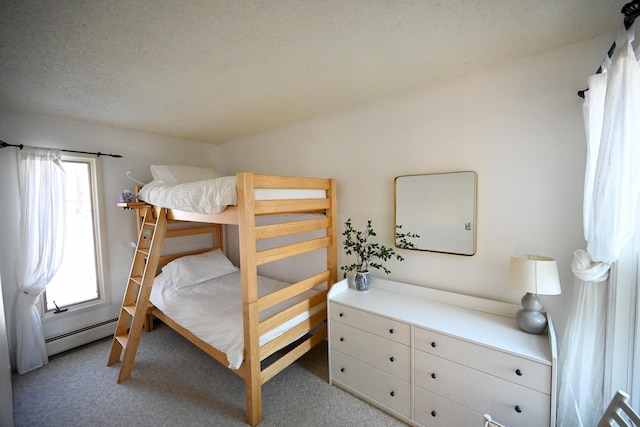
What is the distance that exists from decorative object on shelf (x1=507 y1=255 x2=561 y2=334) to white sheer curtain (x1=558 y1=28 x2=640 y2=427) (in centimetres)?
11

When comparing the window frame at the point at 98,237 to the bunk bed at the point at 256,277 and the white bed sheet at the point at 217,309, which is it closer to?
the bunk bed at the point at 256,277

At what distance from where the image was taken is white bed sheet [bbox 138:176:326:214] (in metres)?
1.71

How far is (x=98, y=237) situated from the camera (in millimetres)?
2809

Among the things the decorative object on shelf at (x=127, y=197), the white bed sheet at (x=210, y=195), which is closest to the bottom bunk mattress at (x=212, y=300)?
the decorative object on shelf at (x=127, y=197)

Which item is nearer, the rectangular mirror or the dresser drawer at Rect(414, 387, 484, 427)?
the dresser drawer at Rect(414, 387, 484, 427)

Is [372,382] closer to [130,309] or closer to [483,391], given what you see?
[483,391]

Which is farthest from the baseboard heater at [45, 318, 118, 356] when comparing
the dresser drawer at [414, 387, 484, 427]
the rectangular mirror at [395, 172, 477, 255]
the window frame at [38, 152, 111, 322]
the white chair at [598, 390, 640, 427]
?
the white chair at [598, 390, 640, 427]

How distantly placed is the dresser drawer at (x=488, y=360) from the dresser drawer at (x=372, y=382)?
14.6 inches

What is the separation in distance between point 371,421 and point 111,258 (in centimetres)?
322

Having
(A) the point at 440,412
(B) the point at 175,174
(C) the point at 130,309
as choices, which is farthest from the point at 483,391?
(B) the point at 175,174

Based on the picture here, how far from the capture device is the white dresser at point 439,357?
1282 mm

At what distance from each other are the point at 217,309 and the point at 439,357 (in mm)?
1865

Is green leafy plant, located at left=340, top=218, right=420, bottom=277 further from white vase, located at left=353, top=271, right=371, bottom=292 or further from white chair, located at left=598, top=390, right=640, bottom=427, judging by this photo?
white chair, located at left=598, top=390, right=640, bottom=427

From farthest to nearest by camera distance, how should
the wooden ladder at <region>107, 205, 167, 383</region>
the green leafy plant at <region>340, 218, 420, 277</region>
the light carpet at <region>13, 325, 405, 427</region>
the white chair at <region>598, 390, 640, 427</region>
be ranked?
1. the wooden ladder at <region>107, 205, 167, 383</region>
2. the green leafy plant at <region>340, 218, 420, 277</region>
3. the light carpet at <region>13, 325, 405, 427</region>
4. the white chair at <region>598, 390, 640, 427</region>
